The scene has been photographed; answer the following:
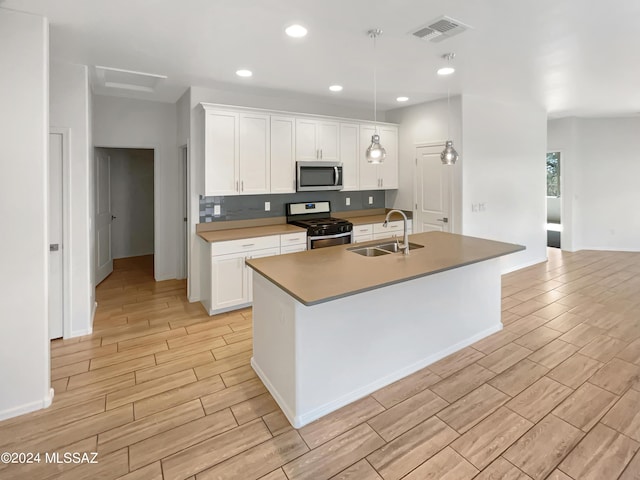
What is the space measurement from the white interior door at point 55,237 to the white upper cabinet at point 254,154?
1776mm

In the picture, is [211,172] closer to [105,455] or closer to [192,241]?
[192,241]

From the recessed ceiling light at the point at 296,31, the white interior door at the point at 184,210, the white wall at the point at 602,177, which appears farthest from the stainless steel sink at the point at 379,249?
the white wall at the point at 602,177

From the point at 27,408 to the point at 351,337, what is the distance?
2.21 metres

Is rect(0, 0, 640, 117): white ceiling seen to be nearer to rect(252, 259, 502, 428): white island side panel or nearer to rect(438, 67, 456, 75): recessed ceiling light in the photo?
rect(438, 67, 456, 75): recessed ceiling light

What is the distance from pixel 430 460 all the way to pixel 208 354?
2.02 m

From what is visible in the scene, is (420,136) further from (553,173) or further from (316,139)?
(553,173)

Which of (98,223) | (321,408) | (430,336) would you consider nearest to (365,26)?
(430,336)

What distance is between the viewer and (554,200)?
8.72m

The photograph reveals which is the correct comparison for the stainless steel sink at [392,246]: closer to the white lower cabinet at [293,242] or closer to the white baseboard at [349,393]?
the white baseboard at [349,393]

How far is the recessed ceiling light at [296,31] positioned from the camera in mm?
2688

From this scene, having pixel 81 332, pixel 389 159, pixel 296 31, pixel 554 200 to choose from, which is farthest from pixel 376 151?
pixel 554 200

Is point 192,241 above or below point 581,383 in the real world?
above

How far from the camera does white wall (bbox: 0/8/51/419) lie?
7.54ft

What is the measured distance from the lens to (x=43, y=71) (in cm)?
237
